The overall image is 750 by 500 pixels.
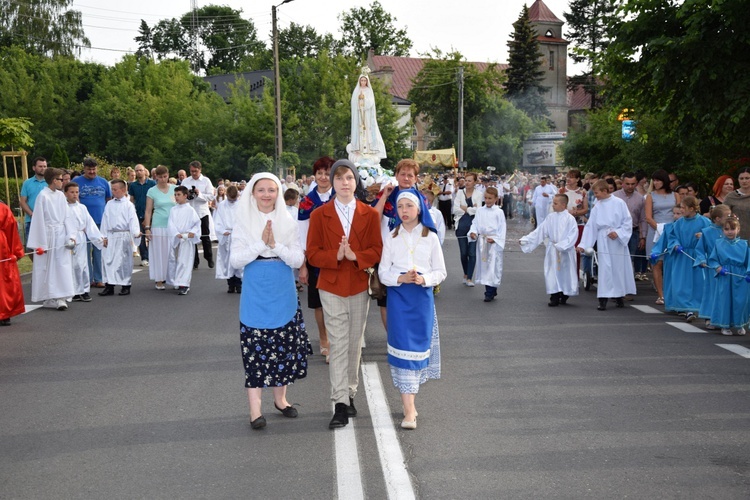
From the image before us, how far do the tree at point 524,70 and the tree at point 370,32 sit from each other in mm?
11430

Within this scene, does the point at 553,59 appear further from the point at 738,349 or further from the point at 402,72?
the point at 738,349

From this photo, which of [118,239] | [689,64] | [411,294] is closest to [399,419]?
[411,294]

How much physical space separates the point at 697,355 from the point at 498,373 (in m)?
2.28

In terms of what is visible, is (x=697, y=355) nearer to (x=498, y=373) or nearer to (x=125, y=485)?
(x=498, y=373)

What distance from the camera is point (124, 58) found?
6272cm

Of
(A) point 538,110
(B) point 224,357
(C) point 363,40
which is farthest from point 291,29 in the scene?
(B) point 224,357

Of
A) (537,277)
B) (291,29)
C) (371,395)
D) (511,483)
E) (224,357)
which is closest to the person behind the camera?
(511,483)

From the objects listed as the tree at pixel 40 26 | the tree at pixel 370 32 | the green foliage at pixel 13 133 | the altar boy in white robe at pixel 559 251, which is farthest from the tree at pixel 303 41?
the altar boy in white robe at pixel 559 251

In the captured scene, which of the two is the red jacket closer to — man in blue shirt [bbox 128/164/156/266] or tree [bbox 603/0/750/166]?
tree [bbox 603/0/750/166]

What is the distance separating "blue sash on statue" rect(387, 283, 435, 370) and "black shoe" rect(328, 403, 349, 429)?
0.46m

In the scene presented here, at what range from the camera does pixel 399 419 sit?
23.1 feet

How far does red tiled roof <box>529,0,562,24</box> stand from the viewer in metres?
118

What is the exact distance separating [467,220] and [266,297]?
1064cm

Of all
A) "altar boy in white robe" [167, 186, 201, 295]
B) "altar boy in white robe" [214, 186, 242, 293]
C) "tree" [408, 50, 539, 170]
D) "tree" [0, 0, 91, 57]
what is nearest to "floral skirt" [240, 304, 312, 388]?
"altar boy in white robe" [167, 186, 201, 295]
